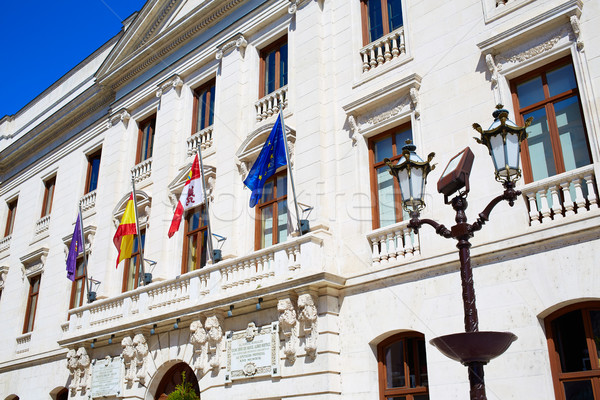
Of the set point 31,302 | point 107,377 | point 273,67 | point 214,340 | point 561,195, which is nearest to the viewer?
point 561,195

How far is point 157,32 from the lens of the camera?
21953 mm

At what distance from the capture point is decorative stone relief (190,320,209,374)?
1466 centimetres

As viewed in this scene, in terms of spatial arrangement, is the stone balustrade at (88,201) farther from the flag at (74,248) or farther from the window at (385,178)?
the window at (385,178)

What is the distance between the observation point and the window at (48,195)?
26172 millimetres

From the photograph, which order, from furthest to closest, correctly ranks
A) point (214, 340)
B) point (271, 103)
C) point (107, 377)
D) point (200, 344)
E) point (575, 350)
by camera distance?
point (107, 377)
point (271, 103)
point (200, 344)
point (214, 340)
point (575, 350)

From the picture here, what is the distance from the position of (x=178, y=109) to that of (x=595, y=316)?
14364mm

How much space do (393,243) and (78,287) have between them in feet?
45.4

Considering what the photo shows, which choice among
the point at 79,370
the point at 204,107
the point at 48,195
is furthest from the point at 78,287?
the point at 204,107

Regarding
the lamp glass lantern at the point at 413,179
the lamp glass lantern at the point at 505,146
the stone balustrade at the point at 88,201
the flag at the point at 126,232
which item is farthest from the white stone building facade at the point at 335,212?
the lamp glass lantern at the point at 413,179

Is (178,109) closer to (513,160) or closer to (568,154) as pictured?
(568,154)

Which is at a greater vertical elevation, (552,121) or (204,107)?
(204,107)

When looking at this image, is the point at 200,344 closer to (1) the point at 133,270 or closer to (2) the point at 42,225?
(1) the point at 133,270

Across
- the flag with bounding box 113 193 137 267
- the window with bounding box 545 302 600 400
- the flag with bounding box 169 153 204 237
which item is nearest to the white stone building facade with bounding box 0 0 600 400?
the window with bounding box 545 302 600 400

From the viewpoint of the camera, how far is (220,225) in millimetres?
16406
